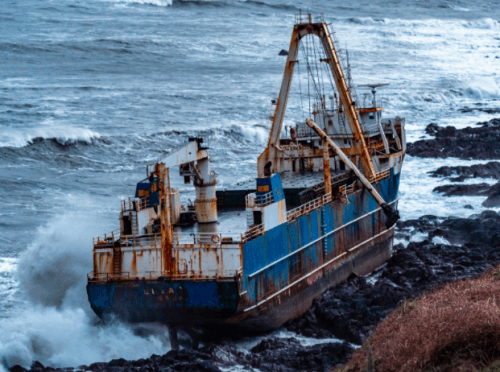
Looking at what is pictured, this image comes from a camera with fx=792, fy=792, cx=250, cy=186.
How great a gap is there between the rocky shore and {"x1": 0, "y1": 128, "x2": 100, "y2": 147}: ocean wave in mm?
23476

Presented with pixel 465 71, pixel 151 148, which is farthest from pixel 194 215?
pixel 465 71

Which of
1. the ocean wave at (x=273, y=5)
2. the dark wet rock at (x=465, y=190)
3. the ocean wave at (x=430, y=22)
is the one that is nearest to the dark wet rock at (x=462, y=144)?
the dark wet rock at (x=465, y=190)

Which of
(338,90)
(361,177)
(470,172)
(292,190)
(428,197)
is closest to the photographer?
(292,190)

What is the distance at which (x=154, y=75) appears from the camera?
78938mm

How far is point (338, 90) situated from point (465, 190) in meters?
14.1

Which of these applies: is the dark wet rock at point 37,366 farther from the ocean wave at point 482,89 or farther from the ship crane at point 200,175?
the ocean wave at point 482,89

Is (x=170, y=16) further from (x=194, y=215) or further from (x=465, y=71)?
(x=194, y=215)

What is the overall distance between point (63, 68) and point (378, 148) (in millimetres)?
49072

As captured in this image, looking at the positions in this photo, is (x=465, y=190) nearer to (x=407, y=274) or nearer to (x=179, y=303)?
(x=407, y=274)

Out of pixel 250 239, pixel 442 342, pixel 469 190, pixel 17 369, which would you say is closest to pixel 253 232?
pixel 250 239

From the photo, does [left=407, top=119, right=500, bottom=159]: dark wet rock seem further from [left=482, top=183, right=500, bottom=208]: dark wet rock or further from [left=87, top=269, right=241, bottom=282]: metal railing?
[left=87, top=269, right=241, bottom=282]: metal railing

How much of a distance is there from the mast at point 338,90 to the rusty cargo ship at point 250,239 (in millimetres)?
51

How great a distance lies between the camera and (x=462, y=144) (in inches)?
2148

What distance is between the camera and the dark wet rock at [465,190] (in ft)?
137
